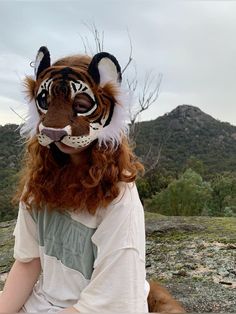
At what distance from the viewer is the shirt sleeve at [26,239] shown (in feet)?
5.47

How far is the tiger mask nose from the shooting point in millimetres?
1438

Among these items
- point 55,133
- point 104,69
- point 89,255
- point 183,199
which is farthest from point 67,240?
point 183,199

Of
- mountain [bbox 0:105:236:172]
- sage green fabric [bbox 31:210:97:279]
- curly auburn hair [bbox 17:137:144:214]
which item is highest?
mountain [bbox 0:105:236:172]

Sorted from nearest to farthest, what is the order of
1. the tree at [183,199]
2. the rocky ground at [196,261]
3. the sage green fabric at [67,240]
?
the sage green fabric at [67,240], the rocky ground at [196,261], the tree at [183,199]

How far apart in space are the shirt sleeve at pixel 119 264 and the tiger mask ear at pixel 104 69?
0.35 meters

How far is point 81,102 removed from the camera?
1.49m

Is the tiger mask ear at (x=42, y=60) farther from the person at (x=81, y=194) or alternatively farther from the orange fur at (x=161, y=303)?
the orange fur at (x=161, y=303)

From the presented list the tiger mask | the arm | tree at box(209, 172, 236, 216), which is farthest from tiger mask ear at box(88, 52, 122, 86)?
tree at box(209, 172, 236, 216)

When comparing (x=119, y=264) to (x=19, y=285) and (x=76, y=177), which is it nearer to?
(x=76, y=177)

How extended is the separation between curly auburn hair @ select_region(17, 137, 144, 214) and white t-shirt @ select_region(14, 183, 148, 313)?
3 cm

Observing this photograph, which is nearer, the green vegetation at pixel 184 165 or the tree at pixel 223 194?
the green vegetation at pixel 184 165

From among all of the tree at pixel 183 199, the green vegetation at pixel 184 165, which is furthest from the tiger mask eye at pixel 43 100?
the tree at pixel 183 199

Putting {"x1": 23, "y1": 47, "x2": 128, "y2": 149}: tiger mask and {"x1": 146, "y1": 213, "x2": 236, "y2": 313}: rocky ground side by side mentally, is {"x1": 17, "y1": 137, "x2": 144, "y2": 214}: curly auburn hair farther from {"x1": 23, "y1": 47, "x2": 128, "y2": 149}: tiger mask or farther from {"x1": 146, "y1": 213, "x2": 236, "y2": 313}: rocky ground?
{"x1": 146, "y1": 213, "x2": 236, "y2": 313}: rocky ground

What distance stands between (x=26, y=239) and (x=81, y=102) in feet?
1.71
